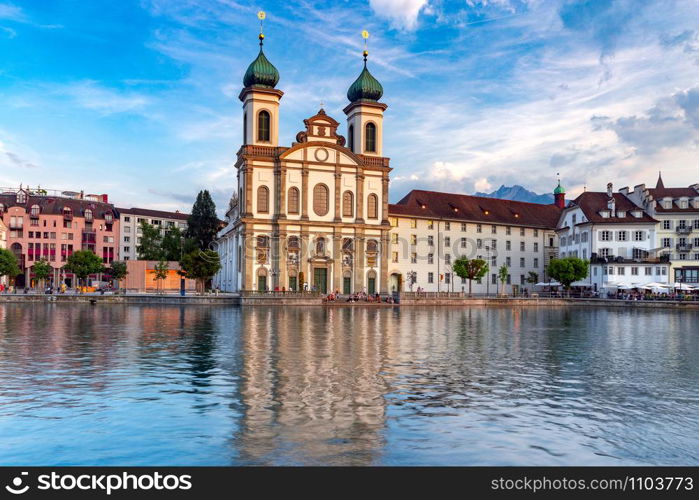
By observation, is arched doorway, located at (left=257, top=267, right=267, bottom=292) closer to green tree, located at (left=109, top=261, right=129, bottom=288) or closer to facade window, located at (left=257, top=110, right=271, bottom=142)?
facade window, located at (left=257, top=110, right=271, bottom=142)

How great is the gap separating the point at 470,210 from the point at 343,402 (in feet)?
276

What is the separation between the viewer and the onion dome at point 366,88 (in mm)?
84812

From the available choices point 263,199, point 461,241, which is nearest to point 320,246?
point 263,199

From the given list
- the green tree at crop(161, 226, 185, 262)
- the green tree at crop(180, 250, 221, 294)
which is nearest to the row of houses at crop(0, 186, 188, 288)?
the green tree at crop(161, 226, 185, 262)

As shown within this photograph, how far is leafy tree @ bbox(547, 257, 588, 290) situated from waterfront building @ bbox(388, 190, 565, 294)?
490 inches

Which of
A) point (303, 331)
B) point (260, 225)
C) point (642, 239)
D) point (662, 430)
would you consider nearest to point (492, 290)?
point (642, 239)

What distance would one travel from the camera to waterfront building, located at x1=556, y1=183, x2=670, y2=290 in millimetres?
84562

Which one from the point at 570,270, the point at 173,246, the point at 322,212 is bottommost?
the point at 570,270

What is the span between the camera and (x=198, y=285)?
9181 cm

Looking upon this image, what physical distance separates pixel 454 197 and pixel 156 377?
3298 inches

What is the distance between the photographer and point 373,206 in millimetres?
82125

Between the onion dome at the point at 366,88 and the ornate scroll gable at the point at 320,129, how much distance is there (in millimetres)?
7051

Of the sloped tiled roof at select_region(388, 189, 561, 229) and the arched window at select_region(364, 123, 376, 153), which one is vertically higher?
the arched window at select_region(364, 123, 376, 153)
